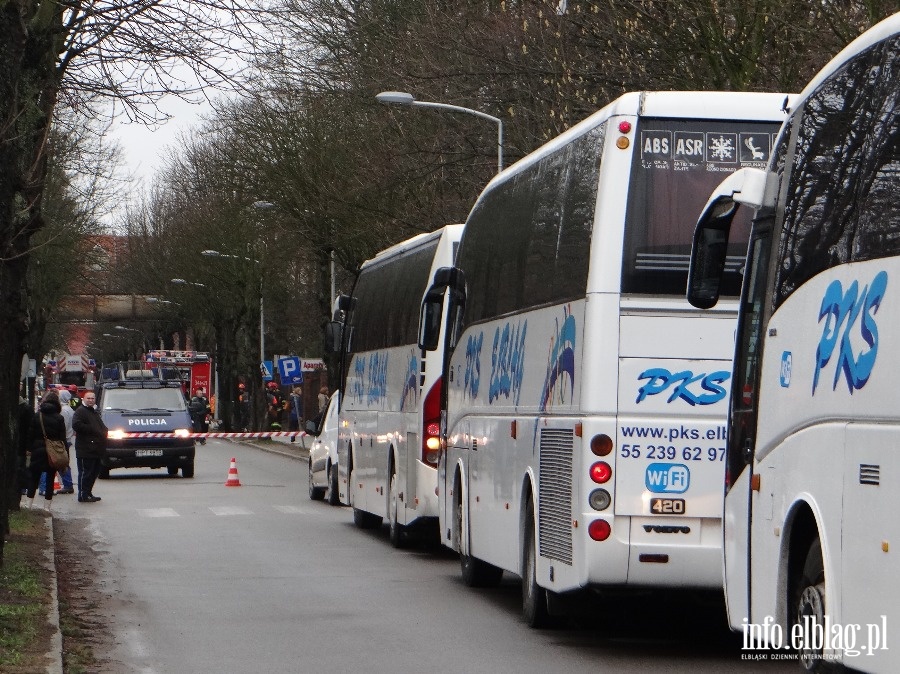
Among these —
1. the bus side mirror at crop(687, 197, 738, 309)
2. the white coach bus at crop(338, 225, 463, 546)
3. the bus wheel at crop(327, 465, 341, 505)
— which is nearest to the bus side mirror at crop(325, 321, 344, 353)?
the white coach bus at crop(338, 225, 463, 546)

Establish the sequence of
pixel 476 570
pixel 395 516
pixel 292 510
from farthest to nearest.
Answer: pixel 292 510, pixel 395 516, pixel 476 570

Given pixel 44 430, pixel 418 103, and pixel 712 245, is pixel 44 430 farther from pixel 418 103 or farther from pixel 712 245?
pixel 712 245

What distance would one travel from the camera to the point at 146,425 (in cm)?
3781

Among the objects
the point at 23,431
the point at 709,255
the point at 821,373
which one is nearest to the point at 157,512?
the point at 23,431

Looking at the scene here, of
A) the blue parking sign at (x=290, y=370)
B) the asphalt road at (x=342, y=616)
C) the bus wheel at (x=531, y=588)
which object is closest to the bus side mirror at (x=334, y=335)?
the asphalt road at (x=342, y=616)

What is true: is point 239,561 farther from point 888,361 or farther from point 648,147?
point 888,361

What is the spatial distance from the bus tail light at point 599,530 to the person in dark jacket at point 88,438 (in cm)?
1831

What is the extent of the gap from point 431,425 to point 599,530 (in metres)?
7.51

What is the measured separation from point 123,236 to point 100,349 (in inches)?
2624

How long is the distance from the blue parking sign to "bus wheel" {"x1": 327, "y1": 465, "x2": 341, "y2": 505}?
26.8 m

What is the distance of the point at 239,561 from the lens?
18031 mm

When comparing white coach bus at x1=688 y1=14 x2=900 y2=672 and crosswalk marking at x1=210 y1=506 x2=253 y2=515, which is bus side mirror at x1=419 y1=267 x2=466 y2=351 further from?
crosswalk marking at x1=210 y1=506 x2=253 y2=515

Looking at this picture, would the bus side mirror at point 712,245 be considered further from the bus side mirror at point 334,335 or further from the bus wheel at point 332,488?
the bus wheel at point 332,488

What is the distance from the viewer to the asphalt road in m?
10.8
